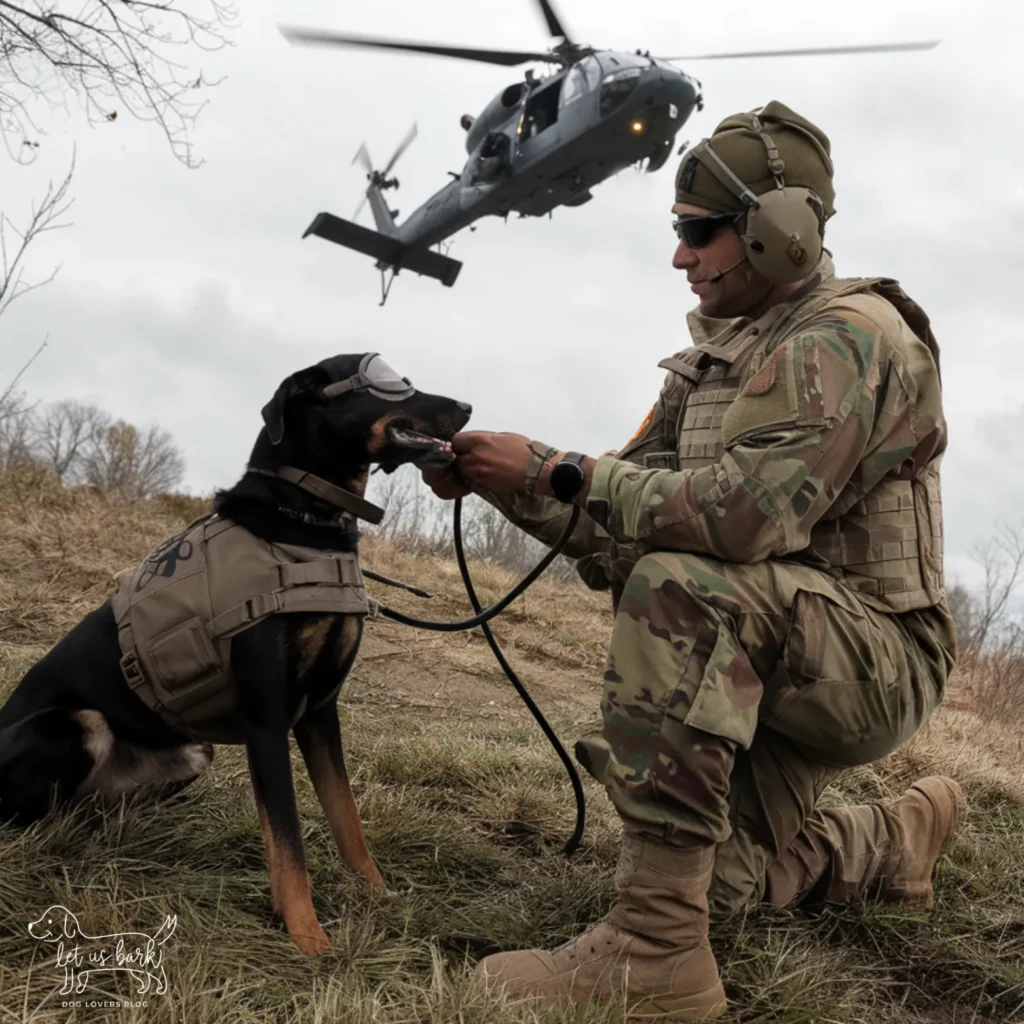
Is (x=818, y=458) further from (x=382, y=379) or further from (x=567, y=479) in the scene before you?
(x=382, y=379)

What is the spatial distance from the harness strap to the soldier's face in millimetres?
1178

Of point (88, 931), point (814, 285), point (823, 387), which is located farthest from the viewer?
point (814, 285)

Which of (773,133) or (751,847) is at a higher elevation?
(773,133)

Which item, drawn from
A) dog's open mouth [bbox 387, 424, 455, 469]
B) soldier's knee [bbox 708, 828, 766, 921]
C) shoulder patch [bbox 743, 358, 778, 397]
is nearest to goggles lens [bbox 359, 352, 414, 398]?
dog's open mouth [bbox 387, 424, 455, 469]

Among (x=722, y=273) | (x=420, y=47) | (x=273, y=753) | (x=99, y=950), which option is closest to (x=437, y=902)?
(x=273, y=753)

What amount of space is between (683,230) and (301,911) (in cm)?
218

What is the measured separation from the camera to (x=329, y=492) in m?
2.83

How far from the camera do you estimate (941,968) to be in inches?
108

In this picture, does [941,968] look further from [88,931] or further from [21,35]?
[21,35]

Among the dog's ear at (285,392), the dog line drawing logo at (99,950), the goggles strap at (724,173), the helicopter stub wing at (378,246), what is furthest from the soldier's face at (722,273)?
the helicopter stub wing at (378,246)

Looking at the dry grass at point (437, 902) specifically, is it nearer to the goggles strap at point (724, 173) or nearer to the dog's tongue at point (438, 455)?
the dog's tongue at point (438, 455)

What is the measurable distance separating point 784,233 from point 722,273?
0.26 meters

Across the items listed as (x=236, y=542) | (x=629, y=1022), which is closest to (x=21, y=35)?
(x=236, y=542)

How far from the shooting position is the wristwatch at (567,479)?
2.59 meters
